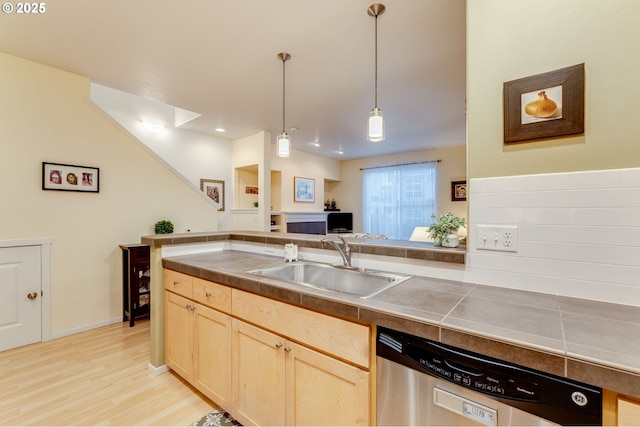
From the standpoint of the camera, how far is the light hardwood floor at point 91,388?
1633mm

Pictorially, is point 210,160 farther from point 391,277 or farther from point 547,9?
point 547,9

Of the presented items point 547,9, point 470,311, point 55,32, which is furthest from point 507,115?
point 55,32

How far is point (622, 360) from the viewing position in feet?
2.08

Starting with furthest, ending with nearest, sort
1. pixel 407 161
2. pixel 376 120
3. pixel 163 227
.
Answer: pixel 407 161
pixel 163 227
pixel 376 120

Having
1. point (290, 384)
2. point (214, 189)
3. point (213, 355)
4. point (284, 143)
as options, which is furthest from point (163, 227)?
point (290, 384)

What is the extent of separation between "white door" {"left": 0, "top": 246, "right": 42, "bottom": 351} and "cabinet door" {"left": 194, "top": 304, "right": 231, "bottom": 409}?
2006 mm

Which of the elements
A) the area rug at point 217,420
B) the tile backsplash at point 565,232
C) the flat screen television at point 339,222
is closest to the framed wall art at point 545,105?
the tile backsplash at point 565,232

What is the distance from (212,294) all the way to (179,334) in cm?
54

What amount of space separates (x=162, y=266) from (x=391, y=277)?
5.28 feet

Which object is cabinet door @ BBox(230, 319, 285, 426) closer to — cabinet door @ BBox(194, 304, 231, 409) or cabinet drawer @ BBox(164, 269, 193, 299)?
cabinet door @ BBox(194, 304, 231, 409)

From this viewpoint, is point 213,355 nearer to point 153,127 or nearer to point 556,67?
point 556,67

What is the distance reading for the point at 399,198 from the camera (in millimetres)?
6457

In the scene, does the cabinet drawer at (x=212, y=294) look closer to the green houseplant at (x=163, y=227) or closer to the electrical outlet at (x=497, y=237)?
the electrical outlet at (x=497, y=237)

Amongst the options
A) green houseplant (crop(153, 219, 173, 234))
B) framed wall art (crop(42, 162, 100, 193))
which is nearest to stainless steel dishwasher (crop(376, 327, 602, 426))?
green houseplant (crop(153, 219, 173, 234))
